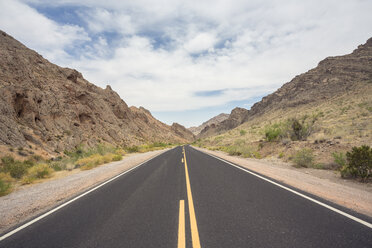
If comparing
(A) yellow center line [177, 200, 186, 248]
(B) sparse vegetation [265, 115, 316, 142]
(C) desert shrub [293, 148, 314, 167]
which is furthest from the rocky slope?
(A) yellow center line [177, 200, 186, 248]

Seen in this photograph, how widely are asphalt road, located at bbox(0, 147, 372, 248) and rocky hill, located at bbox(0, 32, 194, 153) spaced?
1878 centimetres

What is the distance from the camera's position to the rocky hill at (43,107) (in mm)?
20141

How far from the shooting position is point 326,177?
8023 millimetres

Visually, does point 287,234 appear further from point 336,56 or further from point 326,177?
point 336,56

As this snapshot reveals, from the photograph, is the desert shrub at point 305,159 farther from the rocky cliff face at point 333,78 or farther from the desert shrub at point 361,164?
the rocky cliff face at point 333,78

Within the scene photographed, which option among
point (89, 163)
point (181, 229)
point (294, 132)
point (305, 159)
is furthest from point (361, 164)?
point (89, 163)

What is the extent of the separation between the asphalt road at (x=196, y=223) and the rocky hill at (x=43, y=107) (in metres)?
18.8

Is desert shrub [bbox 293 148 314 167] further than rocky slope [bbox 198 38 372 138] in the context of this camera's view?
No

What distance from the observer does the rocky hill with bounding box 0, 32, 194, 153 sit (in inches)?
793

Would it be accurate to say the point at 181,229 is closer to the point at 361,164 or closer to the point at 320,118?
the point at 361,164

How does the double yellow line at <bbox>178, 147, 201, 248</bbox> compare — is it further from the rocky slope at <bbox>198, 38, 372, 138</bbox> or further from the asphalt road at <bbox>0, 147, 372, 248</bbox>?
the rocky slope at <bbox>198, 38, 372, 138</bbox>

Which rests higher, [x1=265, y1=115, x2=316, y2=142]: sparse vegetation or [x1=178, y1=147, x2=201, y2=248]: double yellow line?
[x1=265, y1=115, x2=316, y2=142]: sparse vegetation

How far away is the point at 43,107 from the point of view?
2597 cm

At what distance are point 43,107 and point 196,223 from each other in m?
30.7
